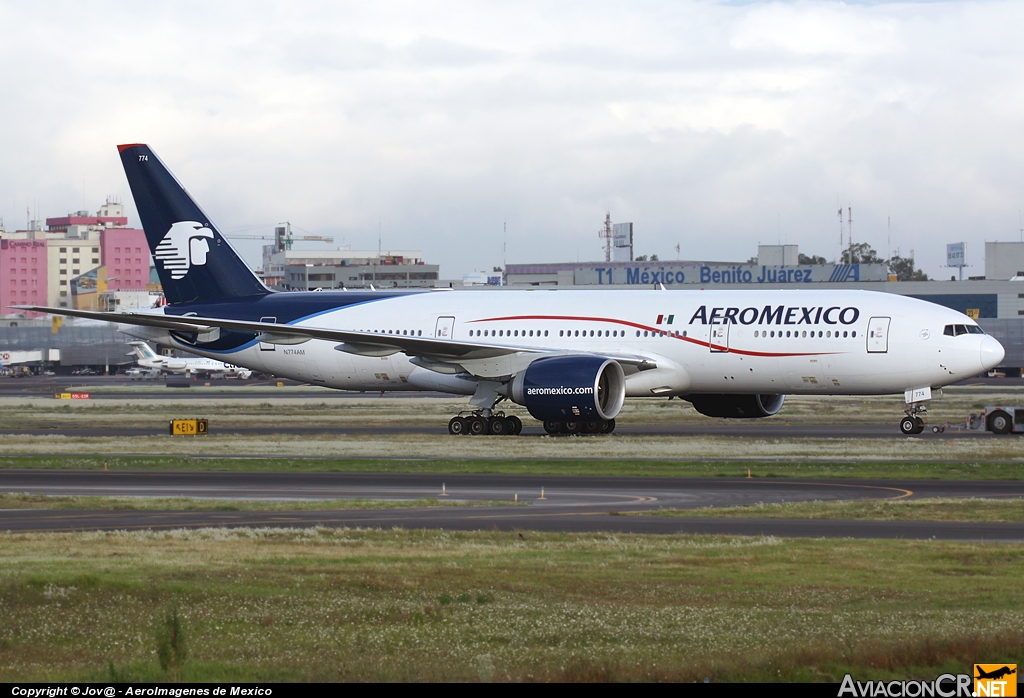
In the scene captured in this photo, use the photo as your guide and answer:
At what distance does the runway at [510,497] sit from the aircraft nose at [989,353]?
12.8 m

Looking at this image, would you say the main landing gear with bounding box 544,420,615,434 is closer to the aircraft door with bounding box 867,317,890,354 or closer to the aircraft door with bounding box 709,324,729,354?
the aircraft door with bounding box 709,324,729,354

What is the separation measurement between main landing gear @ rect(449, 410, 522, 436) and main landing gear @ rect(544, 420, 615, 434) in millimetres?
1196

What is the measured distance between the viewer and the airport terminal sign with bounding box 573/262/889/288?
137500mm

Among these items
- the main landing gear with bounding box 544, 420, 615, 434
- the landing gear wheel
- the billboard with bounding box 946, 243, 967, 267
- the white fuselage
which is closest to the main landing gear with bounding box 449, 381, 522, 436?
the white fuselage

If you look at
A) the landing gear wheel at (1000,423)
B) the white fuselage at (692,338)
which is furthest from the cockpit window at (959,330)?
the landing gear wheel at (1000,423)

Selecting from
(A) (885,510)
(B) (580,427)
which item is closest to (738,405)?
(B) (580,427)

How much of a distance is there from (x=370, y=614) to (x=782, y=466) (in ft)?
70.1

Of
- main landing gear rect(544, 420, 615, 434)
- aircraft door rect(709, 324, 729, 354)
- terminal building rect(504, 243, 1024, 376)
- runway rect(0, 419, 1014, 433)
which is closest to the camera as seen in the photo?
aircraft door rect(709, 324, 729, 354)

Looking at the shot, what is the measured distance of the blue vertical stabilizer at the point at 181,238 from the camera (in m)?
52.5

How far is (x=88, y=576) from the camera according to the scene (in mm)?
17438

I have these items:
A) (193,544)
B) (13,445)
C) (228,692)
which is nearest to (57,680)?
(228,692)

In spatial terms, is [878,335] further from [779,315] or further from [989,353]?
[989,353]

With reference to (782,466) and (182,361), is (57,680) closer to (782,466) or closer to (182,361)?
(782,466)

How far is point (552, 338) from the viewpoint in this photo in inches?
1858
